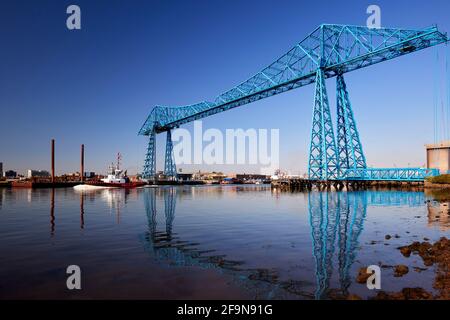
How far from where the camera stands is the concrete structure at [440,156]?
2657 inches

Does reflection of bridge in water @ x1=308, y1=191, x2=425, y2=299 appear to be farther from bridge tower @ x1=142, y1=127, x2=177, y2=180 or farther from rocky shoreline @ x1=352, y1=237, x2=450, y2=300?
bridge tower @ x1=142, y1=127, x2=177, y2=180

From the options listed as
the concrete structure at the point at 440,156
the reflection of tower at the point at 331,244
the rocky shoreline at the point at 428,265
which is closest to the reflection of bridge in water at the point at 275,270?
the reflection of tower at the point at 331,244

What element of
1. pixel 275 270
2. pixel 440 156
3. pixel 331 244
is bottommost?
pixel 331 244

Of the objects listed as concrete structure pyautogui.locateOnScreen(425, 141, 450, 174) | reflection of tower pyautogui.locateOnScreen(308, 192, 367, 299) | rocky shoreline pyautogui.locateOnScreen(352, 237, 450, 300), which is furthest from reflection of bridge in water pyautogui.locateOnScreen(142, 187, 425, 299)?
concrete structure pyautogui.locateOnScreen(425, 141, 450, 174)

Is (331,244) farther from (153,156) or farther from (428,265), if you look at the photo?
(153,156)

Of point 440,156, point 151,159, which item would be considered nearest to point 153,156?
point 151,159

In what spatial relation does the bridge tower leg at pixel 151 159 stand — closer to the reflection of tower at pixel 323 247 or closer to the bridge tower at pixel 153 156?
the bridge tower at pixel 153 156

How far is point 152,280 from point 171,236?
6508 mm

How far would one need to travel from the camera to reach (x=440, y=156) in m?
68.5

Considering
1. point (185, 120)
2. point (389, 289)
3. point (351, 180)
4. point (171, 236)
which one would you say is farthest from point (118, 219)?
point (185, 120)

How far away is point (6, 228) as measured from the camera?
17.0 meters

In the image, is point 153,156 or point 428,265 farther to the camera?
point 153,156

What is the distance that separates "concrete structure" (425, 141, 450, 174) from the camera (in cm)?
6750
